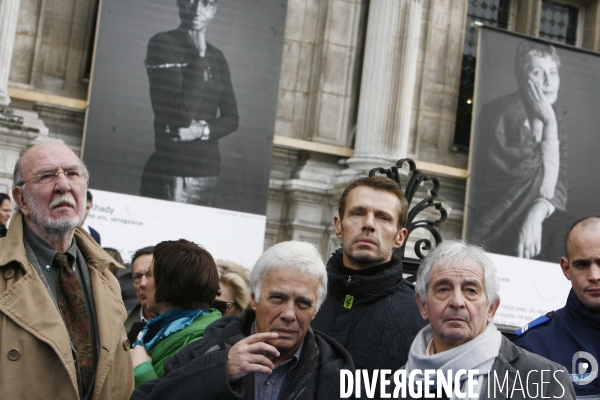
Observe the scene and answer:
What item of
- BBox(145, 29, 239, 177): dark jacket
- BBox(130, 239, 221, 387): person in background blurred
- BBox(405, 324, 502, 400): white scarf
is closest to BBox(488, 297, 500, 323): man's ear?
BBox(405, 324, 502, 400): white scarf

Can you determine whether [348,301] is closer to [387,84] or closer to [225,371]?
[225,371]

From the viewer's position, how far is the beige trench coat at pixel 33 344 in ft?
10.1

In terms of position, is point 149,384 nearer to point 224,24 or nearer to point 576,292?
point 576,292

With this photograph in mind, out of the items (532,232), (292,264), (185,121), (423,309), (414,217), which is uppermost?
(185,121)

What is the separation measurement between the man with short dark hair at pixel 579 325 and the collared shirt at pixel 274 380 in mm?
1163

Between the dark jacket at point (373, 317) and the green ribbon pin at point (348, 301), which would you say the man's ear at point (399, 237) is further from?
the green ribbon pin at point (348, 301)

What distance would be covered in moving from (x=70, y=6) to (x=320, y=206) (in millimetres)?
4571

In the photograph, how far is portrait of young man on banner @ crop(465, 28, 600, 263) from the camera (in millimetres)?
13039

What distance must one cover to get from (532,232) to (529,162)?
1.04 meters

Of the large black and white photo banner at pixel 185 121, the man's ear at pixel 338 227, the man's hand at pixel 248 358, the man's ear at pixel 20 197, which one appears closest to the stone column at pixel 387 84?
the large black and white photo banner at pixel 185 121

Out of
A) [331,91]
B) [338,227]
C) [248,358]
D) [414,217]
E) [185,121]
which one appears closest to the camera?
[248,358]

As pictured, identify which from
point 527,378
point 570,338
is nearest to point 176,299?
point 527,378

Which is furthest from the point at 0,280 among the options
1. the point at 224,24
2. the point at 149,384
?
the point at 224,24

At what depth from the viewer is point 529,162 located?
13234mm
